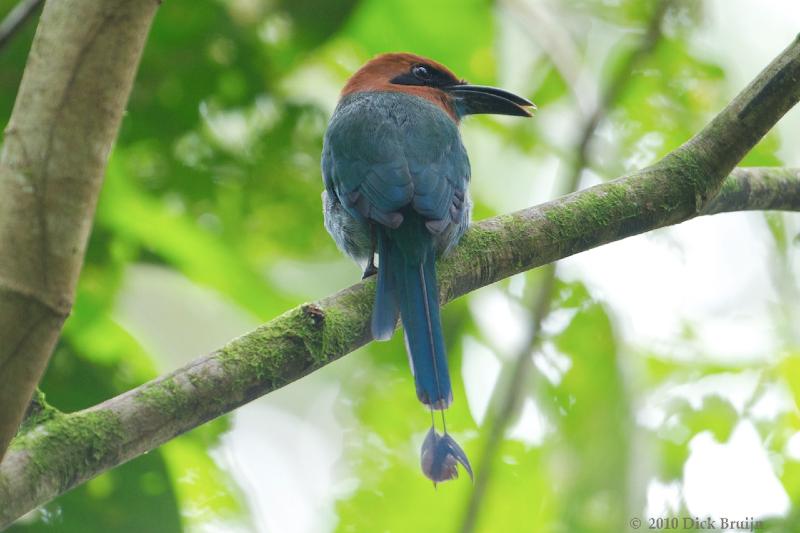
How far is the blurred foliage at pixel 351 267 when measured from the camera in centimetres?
339

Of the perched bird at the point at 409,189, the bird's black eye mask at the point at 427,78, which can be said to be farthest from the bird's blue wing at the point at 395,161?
the bird's black eye mask at the point at 427,78

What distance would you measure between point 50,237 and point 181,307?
211 inches

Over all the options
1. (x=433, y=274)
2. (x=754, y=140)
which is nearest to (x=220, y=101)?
(x=433, y=274)

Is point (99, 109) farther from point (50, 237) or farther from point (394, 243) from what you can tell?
point (394, 243)

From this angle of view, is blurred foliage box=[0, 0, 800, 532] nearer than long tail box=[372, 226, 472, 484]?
No

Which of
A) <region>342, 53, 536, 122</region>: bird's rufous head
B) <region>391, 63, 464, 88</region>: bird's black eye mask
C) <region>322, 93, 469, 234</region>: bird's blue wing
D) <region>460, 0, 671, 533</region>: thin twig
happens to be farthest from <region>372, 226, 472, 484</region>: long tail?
<region>391, 63, 464, 88</region>: bird's black eye mask

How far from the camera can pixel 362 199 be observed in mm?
3068

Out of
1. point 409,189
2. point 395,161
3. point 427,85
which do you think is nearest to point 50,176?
point 409,189

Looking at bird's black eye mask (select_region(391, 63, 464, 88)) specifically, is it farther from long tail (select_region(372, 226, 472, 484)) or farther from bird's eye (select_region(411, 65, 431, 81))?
long tail (select_region(372, 226, 472, 484))

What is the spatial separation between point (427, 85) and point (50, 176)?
9.17ft

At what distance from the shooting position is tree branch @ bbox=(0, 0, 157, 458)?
4.39 feet

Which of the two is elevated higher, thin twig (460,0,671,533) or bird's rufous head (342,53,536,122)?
bird's rufous head (342,53,536,122)

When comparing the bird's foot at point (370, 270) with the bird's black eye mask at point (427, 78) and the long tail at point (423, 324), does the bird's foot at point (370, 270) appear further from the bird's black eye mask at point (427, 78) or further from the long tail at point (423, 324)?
the bird's black eye mask at point (427, 78)

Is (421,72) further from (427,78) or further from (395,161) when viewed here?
(395,161)
